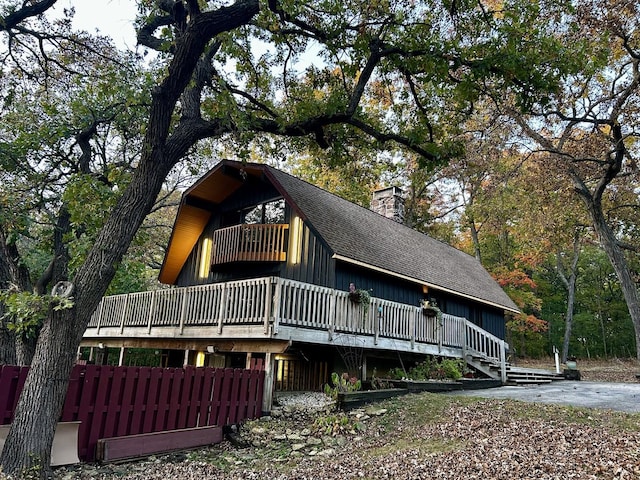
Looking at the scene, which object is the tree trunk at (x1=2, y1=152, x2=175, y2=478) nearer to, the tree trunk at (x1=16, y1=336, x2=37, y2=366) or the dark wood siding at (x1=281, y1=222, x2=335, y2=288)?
the dark wood siding at (x1=281, y1=222, x2=335, y2=288)

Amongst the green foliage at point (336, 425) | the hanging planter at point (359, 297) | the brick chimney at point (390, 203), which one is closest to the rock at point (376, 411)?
the green foliage at point (336, 425)

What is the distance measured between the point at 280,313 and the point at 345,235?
472cm

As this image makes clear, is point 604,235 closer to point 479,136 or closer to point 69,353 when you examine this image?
point 479,136

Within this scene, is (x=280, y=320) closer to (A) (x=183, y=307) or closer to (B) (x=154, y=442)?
(B) (x=154, y=442)

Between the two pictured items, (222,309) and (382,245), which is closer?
(222,309)

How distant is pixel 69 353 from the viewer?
223 inches

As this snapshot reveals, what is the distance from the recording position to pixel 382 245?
15.3 metres

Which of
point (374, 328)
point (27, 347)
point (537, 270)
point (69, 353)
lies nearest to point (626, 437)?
point (374, 328)

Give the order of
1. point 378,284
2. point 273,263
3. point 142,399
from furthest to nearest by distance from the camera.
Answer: point 378,284, point 273,263, point 142,399

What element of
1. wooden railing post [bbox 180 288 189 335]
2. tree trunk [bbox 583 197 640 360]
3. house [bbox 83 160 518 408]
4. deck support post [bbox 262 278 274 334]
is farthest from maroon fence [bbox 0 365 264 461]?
tree trunk [bbox 583 197 640 360]

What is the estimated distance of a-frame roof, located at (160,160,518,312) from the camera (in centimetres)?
1302

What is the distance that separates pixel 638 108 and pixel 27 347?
19.9 m

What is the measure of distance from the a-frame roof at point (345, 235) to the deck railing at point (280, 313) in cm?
147

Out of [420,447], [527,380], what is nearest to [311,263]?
[420,447]
